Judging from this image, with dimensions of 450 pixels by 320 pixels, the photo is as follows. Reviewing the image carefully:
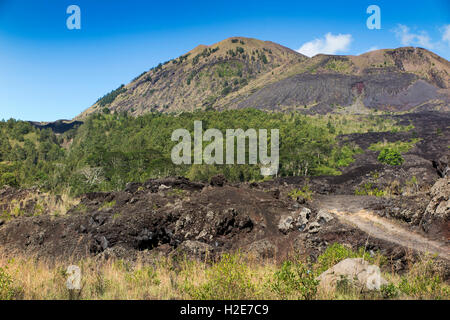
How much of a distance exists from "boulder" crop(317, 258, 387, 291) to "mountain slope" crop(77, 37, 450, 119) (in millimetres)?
77420

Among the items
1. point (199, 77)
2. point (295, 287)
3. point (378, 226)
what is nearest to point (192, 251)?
point (295, 287)

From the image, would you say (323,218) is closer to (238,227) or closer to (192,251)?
(238,227)

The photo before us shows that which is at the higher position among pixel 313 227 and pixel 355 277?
pixel 355 277

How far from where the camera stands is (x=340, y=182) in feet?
89.7

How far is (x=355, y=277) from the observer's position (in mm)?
5094

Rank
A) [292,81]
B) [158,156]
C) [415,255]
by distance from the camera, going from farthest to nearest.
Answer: [292,81] → [158,156] → [415,255]

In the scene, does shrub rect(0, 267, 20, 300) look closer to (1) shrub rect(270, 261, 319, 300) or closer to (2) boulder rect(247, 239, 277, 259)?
(1) shrub rect(270, 261, 319, 300)

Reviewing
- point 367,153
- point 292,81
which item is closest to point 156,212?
point 367,153

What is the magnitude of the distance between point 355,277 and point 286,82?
101 meters

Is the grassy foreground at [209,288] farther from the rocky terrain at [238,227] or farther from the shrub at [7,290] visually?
the rocky terrain at [238,227]

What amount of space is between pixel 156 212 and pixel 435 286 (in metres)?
10.6

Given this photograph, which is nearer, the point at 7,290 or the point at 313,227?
the point at 7,290

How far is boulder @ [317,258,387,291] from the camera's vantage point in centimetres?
508
